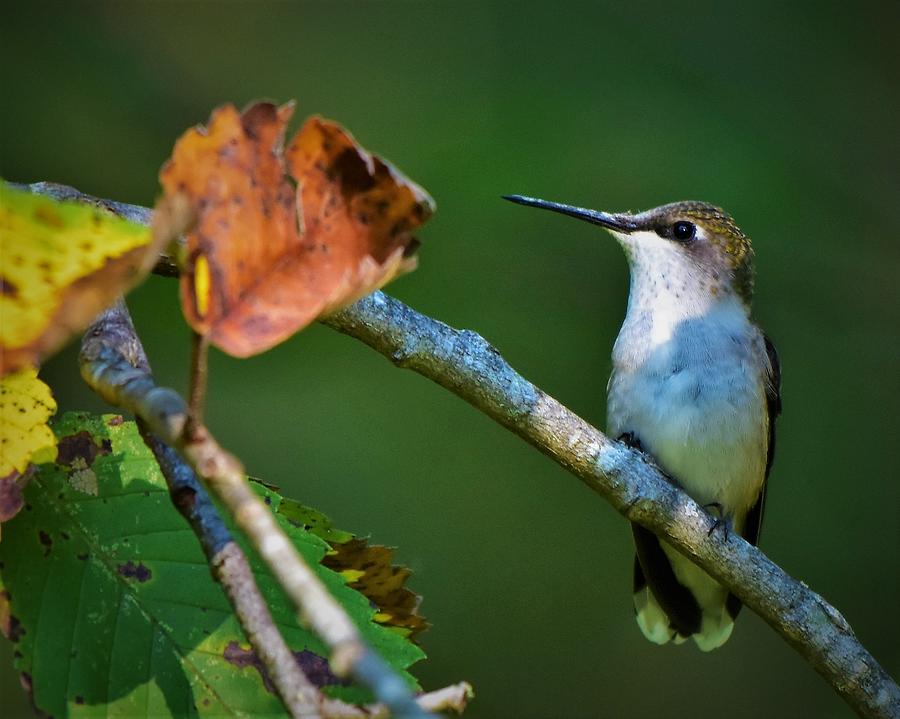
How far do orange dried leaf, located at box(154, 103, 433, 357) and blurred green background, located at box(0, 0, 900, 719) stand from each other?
15.8ft

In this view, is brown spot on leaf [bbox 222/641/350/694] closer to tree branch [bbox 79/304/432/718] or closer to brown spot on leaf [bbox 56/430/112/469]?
brown spot on leaf [bbox 56/430/112/469]

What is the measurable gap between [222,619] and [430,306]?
14.7 feet

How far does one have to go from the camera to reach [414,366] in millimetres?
2611

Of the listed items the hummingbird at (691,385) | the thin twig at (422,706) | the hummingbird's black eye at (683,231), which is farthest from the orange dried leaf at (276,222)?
the hummingbird's black eye at (683,231)

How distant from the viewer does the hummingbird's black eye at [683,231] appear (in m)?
5.20

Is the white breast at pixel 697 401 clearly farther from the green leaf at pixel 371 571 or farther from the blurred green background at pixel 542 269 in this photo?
the green leaf at pixel 371 571

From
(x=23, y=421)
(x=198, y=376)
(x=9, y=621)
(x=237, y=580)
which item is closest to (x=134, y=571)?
(x=9, y=621)

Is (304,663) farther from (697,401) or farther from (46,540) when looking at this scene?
(697,401)

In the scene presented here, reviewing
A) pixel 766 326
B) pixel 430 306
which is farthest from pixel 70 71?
pixel 766 326

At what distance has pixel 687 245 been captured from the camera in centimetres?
518

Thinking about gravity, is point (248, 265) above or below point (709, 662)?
above

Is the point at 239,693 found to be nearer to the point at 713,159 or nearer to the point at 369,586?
the point at 369,586

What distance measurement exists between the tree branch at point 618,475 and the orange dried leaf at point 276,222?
1.14 metres

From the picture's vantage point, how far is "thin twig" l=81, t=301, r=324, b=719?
1.19m
